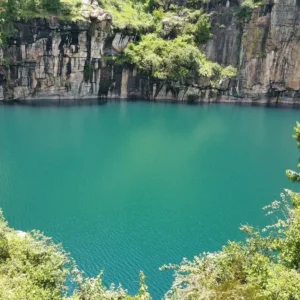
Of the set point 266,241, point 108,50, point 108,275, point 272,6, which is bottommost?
point 108,275

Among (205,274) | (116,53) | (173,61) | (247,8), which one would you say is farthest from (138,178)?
(247,8)

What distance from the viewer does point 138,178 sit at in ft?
62.5

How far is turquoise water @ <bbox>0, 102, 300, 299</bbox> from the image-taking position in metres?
13.0

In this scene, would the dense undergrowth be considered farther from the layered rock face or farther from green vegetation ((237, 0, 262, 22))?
green vegetation ((237, 0, 262, 22))

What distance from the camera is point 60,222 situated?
46.4 feet

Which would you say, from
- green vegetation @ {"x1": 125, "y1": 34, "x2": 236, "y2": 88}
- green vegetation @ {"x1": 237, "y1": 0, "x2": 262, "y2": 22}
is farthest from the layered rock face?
green vegetation @ {"x1": 125, "y1": 34, "x2": 236, "y2": 88}

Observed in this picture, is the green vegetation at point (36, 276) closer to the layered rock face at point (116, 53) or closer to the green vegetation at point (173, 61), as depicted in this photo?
the layered rock face at point (116, 53)

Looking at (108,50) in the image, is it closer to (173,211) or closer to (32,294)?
(173,211)

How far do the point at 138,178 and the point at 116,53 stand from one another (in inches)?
712

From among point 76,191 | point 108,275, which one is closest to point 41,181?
point 76,191

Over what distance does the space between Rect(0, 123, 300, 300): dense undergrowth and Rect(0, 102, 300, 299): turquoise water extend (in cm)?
351

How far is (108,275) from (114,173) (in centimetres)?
887

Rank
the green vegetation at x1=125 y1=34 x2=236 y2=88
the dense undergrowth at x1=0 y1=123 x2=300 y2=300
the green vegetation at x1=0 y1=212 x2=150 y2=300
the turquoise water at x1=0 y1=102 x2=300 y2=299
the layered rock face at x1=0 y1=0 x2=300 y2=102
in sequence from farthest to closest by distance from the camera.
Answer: the green vegetation at x1=125 y1=34 x2=236 y2=88 < the layered rock face at x1=0 y1=0 x2=300 y2=102 < the turquoise water at x1=0 y1=102 x2=300 y2=299 < the green vegetation at x1=0 y1=212 x2=150 y2=300 < the dense undergrowth at x1=0 y1=123 x2=300 y2=300

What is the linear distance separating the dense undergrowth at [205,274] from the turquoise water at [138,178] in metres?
3.51
